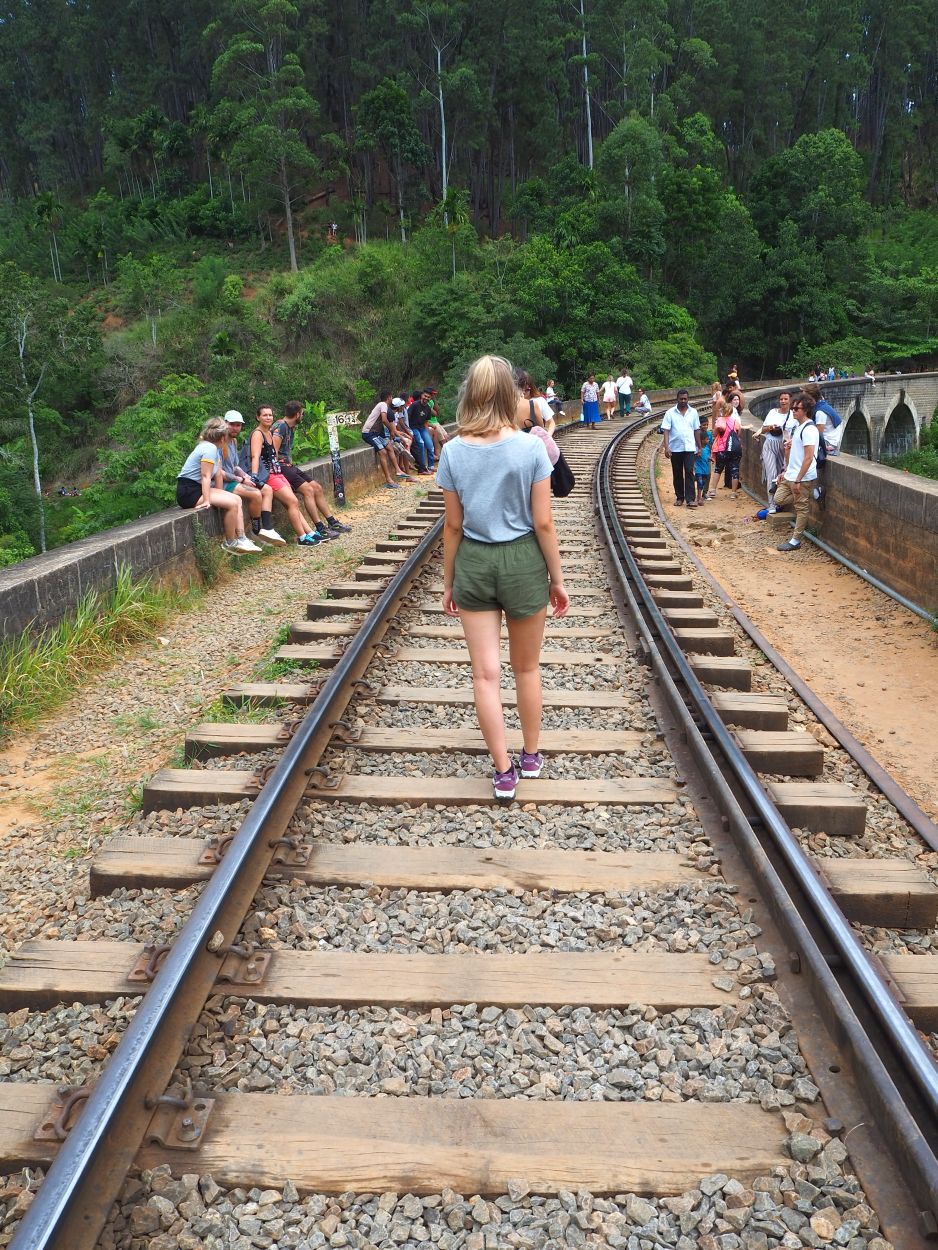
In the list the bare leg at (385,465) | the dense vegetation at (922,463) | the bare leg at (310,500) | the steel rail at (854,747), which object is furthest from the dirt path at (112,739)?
the dense vegetation at (922,463)

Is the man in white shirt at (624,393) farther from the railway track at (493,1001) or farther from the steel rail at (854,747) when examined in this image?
the railway track at (493,1001)

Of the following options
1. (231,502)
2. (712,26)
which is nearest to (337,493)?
(231,502)

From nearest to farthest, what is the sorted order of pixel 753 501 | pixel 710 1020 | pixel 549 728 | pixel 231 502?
pixel 710 1020, pixel 549 728, pixel 231 502, pixel 753 501

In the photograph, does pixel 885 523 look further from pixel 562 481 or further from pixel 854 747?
pixel 562 481

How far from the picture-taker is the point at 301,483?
10922 millimetres

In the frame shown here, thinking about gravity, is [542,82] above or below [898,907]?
above

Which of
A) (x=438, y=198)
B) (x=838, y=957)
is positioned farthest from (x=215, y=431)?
(x=438, y=198)

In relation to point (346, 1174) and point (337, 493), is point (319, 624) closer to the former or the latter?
point (346, 1174)

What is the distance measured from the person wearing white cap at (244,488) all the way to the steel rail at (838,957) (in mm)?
5884

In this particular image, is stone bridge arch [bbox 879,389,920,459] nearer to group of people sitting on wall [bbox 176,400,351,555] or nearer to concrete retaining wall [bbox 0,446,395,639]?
group of people sitting on wall [bbox 176,400,351,555]

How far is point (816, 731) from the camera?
17.6 ft

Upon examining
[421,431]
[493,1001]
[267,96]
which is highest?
[267,96]

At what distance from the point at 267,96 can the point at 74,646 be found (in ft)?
194

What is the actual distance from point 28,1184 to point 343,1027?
83 centimetres
